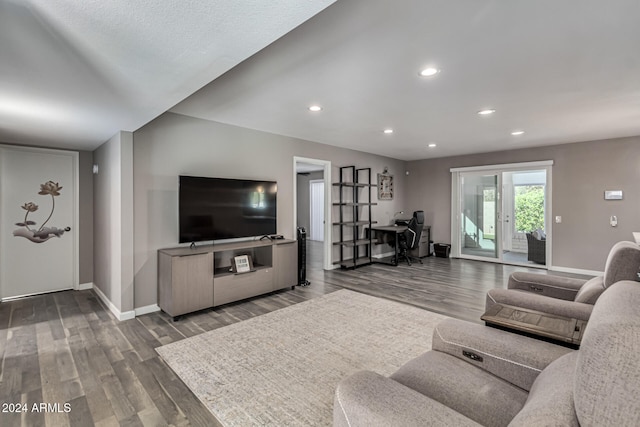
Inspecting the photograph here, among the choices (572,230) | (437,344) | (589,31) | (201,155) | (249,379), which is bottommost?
(249,379)

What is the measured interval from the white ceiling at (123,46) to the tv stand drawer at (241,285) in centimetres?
210

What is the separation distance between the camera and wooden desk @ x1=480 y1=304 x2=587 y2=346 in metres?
1.58

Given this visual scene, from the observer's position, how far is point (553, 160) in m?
5.84

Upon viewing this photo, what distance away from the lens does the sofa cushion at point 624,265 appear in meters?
1.95

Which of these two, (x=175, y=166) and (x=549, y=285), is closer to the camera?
(x=549, y=285)

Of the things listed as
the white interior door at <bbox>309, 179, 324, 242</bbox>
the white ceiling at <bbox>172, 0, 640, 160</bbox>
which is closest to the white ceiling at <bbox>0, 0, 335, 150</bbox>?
the white ceiling at <bbox>172, 0, 640, 160</bbox>

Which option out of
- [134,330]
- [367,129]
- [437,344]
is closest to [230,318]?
[134,330]

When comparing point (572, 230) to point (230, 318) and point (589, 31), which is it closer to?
point (589, 31)

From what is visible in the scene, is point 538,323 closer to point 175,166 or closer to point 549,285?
point 549,285

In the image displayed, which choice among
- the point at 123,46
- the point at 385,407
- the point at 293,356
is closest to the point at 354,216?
the point at 293,356

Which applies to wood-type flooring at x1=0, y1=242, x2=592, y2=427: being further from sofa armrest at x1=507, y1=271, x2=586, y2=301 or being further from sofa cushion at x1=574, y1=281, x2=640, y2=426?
sofa cushion at x1=574, y1=281, x2=640, y2=426

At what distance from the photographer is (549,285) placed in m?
2.70

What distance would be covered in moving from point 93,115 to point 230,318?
2490mm

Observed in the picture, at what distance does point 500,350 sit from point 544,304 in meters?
0.87
